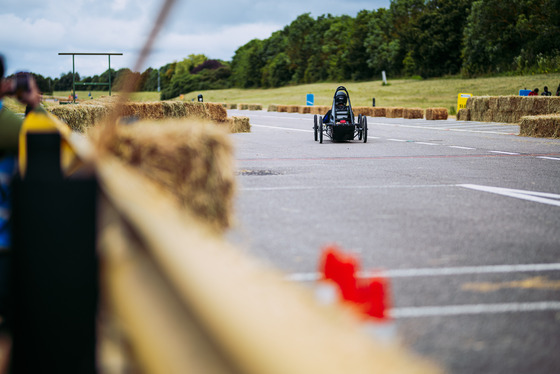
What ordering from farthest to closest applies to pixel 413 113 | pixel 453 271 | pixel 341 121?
pixel 413 113 < pixel 341 121 < pixel 453 271

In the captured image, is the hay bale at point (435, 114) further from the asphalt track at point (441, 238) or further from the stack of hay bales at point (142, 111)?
the asphalt track at point (441, 238)

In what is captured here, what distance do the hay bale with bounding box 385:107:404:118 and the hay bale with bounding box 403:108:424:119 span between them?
629 millimetres

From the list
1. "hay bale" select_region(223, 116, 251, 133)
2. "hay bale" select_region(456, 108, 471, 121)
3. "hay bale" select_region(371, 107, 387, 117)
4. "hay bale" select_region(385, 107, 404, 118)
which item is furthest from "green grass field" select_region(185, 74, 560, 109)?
"hay bale" select_region(223, 116, 251, 133)

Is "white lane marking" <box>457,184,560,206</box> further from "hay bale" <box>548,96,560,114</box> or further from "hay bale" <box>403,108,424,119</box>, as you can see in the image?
"hay bale" <box>403,108,424,119</box>

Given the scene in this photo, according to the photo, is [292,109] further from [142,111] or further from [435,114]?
[142,111]

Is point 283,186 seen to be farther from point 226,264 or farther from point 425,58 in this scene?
point 425,58

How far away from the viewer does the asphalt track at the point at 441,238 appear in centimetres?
391

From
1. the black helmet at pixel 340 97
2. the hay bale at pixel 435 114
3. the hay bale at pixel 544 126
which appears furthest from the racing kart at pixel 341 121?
the hay bale at pixel 435 114

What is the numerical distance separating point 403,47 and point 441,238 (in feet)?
313

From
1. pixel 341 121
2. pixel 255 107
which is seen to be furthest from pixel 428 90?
pixel 341 121

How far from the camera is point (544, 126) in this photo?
24.0 meters

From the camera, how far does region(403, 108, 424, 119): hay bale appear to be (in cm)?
4422

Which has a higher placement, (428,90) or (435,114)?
(428,90)

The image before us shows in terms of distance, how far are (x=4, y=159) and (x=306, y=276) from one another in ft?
7.65
